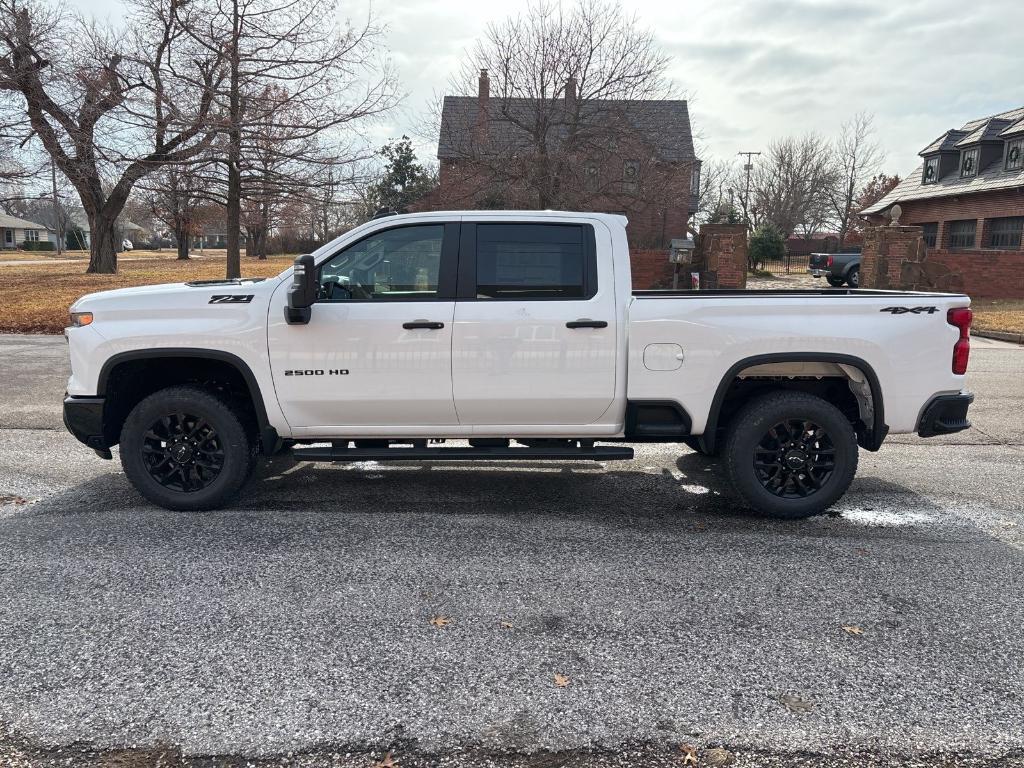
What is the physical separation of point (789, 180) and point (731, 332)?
60.5 metres

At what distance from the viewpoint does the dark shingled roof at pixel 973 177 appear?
28.8m

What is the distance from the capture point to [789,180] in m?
59.8

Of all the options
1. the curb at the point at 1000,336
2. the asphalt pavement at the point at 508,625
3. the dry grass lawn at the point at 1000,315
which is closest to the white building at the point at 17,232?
the dry grass lawn at the point at 1000,315

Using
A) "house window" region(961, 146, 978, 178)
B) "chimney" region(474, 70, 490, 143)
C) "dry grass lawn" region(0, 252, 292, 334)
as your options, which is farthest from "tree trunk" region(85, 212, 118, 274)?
"house window" region(961, 146, 978, 178)

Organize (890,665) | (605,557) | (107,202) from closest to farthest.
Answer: (890,665) → (605,557) → (107,202)

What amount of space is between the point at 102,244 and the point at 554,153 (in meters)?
17.1

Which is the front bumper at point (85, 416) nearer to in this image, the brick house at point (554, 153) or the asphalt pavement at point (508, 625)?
the asphalt pavement at point (508, 625)

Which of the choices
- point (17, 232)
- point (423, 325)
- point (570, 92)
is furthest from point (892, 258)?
point (17, 232)

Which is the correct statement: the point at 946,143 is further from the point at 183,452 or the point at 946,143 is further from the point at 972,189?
the point at 183,452

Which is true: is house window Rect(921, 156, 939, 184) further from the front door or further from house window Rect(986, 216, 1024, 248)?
the front door

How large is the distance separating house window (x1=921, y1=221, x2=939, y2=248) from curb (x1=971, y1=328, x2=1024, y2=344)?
61.7 ft

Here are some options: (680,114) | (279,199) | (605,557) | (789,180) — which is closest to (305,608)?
(605,557)

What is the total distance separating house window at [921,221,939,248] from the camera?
32594 millimetres

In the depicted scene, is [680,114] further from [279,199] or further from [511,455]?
[511,455]
